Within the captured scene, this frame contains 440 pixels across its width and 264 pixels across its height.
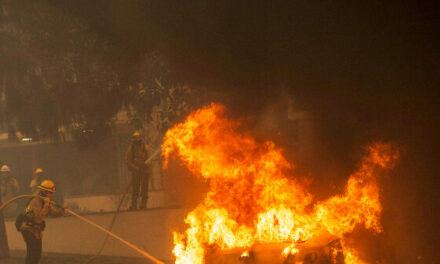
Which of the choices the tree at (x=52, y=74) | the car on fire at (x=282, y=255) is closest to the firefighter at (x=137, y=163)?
the tree at (x=52, y=74)

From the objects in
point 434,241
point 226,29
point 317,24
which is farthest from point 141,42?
point 434,241

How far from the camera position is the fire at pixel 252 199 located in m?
7.49

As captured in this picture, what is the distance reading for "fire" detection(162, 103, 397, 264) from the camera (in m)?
7.49

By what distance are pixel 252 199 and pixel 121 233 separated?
432 cm

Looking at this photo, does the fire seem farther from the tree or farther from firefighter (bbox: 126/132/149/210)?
the tree

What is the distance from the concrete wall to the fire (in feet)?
8.10

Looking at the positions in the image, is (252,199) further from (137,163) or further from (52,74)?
(52,74)

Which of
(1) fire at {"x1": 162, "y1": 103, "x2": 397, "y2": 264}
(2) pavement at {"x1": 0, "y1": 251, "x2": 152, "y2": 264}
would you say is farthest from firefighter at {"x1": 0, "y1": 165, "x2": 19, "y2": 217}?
(1) fire at {"x1": 162, "y1": 103, "x2": 397, "y2": 264}

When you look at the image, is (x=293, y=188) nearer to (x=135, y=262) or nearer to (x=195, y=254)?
(x=195, y=254)

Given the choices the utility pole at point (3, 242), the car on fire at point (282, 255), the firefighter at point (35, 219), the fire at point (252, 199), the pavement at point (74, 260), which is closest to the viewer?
the car on fire at point (282, 255)

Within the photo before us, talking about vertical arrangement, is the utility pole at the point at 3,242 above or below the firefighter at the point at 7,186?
below

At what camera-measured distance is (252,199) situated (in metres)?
10.4

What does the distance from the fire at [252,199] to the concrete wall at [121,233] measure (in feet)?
8.10

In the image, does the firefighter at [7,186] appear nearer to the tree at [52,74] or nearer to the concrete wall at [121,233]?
the tree at [52,74]
